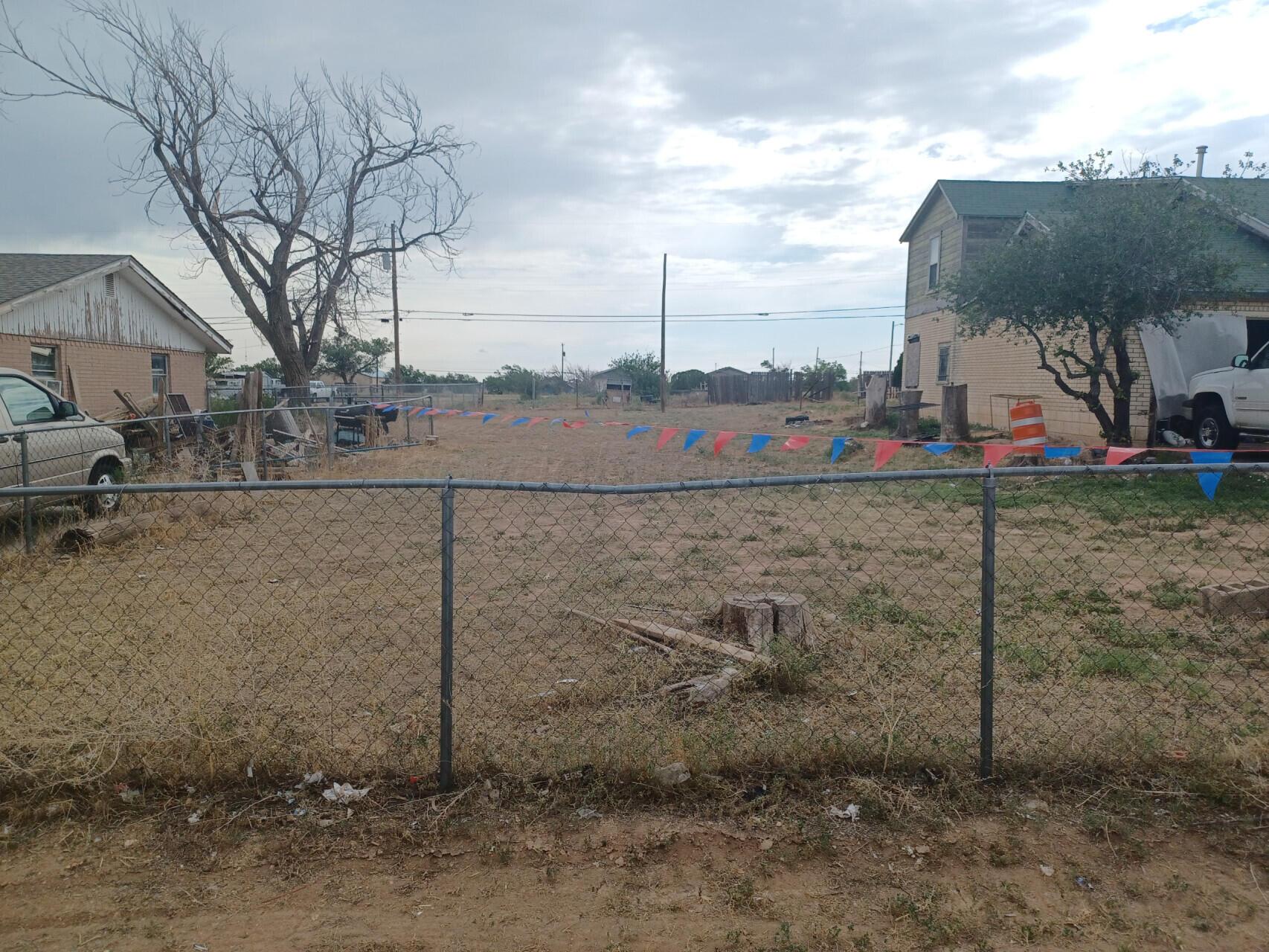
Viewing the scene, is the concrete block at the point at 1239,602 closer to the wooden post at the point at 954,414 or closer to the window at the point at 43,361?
the wooden post at the point at 954,414

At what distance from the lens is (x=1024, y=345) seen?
1803cm

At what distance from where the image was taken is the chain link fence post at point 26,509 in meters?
7.30

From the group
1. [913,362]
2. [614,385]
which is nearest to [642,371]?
[614,385]

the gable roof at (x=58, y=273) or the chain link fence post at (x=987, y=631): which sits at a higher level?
the gable roof at (x=58, y=273)

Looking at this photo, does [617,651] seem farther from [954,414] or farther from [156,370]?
[156,370]

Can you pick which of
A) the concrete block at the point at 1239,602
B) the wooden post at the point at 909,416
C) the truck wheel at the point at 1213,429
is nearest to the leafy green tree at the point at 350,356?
the wooden post at the point at 909,416

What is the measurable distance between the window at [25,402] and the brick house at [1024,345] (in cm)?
1347

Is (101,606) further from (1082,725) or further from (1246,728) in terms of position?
(1246,728)

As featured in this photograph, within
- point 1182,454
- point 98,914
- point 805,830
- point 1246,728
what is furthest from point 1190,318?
point 98,914

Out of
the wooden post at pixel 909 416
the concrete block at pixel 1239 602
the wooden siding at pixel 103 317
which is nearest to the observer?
the concrete block at pixel 1239 602

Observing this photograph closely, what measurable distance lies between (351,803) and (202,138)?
873 inches

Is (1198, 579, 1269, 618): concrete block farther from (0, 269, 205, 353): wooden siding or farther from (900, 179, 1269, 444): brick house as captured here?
(0, 269, 205, 353): wooden siding

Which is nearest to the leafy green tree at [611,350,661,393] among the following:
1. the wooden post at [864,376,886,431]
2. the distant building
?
the distant building

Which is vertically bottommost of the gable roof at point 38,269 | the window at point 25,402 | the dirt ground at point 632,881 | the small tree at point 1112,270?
the dirt ground at point 632,881
